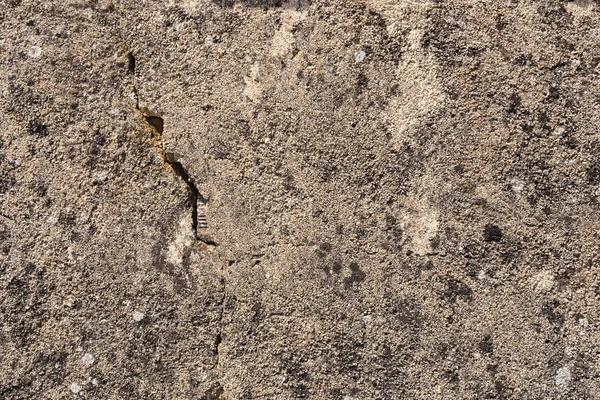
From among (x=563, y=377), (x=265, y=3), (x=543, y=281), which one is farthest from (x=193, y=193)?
(x=563, y=377)

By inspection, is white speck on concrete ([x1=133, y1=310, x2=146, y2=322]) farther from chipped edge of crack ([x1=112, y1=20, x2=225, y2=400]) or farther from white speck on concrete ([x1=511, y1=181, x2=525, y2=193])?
white speck on concrete ([x1=511, y1=181, x2=525, y2=193])

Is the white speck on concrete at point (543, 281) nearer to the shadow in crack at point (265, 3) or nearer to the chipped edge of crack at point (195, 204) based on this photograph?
the chipped edge of crack at point (195, 204)

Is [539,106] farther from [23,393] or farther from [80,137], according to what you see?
[23,393]

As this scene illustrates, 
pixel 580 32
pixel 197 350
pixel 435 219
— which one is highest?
pixel 580 32

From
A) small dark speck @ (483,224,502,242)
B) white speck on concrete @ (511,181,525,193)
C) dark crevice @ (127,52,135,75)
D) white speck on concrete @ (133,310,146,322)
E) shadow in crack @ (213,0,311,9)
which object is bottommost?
white speck on concrete @ (133,310,146,322)

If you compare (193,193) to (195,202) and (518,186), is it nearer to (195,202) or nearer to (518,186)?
(195,202)

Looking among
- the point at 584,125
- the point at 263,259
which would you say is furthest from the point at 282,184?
the point at 584,125

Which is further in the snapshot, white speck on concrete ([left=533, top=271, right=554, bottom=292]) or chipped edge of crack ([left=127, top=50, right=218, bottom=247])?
chipped edge of crack ([left=127, top=50, right=218, bottom=247])

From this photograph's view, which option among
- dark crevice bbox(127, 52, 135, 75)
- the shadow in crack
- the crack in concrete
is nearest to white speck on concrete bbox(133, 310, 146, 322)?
the crack in concrete
